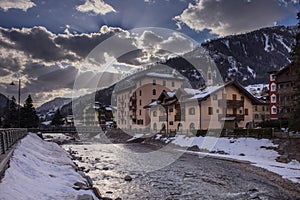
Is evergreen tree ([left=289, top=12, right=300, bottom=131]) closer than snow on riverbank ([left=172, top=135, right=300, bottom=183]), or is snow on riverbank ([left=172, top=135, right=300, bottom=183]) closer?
snow on riverbank ([left=172, top=135, right=300, bottom=183])

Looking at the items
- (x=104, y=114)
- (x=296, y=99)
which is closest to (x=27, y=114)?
(x=104, y=114)

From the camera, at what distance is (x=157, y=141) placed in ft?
171

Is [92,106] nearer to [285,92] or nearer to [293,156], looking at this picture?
[285,92]

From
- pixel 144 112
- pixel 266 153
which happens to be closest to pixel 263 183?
pixel 266 153

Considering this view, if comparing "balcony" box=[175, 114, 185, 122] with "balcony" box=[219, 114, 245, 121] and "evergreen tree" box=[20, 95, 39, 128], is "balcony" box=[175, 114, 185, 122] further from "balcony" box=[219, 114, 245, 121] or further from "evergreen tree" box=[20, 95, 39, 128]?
"evergreen tree" box=[20, 95, 39, 128]

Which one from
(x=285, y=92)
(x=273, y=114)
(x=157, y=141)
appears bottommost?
(x=157, y=141)

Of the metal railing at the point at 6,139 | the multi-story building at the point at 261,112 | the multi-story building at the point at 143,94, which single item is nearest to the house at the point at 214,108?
the multi-story building at the point at 261,112

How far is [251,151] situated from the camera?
30109 mm

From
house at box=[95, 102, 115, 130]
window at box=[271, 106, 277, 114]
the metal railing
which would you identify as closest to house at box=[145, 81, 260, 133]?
window at box=[271, 106, 277, 114]

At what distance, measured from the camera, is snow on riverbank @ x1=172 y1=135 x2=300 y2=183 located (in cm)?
2134

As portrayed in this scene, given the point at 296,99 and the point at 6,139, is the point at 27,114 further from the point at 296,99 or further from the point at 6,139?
the point at 296,99

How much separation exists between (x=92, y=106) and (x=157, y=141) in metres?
78.1

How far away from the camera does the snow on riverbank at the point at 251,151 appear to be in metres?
21.3

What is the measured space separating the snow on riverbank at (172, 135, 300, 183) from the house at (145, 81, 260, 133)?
5996mm
